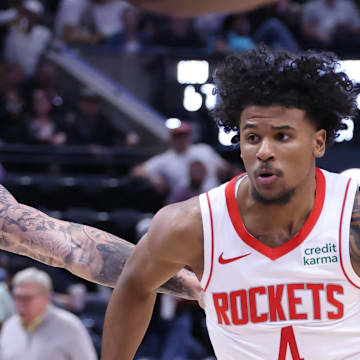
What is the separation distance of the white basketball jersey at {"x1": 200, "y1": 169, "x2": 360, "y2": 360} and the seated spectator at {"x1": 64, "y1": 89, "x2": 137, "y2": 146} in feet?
21.1

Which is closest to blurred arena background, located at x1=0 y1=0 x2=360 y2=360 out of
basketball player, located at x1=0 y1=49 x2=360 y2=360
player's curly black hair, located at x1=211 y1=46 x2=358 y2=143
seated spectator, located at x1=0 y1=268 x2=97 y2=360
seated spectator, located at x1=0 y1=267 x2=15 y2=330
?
seated spectator, located at x1=0 y1=267 x2=15 y2=330

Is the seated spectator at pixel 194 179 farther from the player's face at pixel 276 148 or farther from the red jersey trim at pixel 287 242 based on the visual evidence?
the player's face at pixel 276 148

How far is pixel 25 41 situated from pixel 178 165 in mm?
3146

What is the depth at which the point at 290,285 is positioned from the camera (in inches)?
106

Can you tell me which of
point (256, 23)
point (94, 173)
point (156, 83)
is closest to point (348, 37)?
point (256, 23)

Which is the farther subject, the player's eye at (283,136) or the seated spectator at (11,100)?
the seated spectator at (11,100)

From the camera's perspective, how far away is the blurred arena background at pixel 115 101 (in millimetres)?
Answer: 7879

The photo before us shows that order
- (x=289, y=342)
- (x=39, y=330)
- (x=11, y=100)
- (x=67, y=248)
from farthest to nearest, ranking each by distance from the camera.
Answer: (x=11, y=100) < (x=39, y=330) < (x=67, y=248) < (x=289, y=342)

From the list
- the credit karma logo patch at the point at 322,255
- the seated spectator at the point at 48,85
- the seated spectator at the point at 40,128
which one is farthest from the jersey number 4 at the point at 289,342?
the seated spectator at the point at 48,85

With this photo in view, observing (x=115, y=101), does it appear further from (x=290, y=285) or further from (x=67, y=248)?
(x=290, y=285)

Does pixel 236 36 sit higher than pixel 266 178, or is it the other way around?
pixel 236 36

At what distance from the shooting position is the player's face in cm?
262

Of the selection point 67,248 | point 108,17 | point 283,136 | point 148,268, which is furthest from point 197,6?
point 108,17

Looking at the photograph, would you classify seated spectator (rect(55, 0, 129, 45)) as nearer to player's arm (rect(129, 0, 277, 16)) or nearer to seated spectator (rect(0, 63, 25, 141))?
seated spectator (rect(0, 63, 25, 141))
